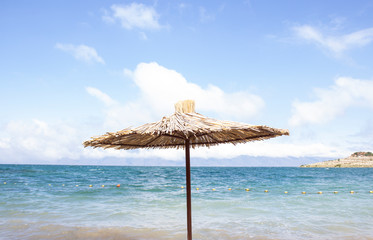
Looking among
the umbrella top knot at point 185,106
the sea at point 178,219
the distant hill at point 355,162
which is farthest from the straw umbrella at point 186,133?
the distant hill at point 355,162

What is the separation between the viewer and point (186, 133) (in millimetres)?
3811

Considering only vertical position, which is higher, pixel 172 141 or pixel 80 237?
pixel 172 141

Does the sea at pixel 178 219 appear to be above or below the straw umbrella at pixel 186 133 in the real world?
below

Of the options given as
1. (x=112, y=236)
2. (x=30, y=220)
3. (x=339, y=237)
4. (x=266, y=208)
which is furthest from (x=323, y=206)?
(x=30, y=220)

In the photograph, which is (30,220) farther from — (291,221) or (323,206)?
(323,206)

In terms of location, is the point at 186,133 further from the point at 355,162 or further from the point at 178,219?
the point at 355,162

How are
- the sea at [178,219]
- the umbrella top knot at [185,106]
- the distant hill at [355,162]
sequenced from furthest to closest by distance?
the distant hill at [355,162] → the sea at [178,219] → the umbrella top knot at [185,106]

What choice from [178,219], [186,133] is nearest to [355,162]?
[178,219]

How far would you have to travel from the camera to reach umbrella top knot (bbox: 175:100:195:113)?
15.3ft

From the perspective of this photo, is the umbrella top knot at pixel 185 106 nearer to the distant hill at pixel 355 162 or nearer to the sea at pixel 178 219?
the sea at pixel 178 219

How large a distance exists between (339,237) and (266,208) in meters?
3.86

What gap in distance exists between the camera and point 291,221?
28.4 ft

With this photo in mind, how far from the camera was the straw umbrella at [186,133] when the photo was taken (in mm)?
3770

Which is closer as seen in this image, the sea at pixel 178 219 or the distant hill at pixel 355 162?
the sea at pixel 178 219
